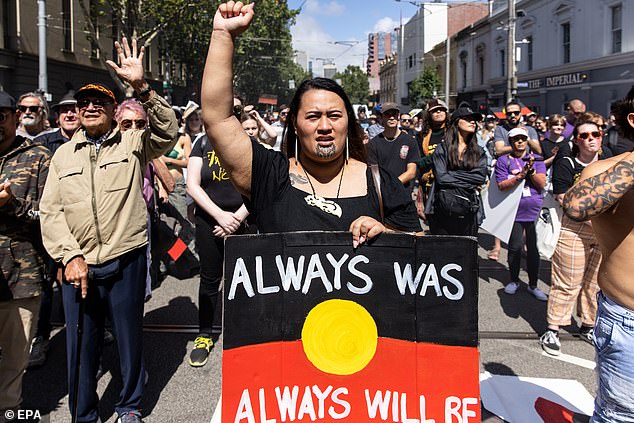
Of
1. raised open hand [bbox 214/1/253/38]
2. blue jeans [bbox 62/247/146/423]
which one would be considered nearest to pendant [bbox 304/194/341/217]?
raised open hand [bbox 214/1/253/38]

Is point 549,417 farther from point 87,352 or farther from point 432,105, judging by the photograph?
point 432,105

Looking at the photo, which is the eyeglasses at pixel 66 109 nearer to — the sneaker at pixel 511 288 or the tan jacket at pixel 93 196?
the tan jacket at pixel 93 196

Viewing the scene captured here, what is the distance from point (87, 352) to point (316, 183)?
73.4 inches

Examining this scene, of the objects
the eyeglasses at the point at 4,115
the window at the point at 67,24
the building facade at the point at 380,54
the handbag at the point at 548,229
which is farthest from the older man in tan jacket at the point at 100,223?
the building facade at the point at 380,54

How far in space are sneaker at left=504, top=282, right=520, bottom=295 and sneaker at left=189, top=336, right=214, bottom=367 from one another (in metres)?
3.49

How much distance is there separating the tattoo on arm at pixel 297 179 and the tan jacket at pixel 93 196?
3.92 ft

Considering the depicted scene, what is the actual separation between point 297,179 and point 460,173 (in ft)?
11.1

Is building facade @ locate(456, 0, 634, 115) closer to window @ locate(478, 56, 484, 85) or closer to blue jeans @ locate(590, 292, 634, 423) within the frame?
window @ locate(478, 56, 484, 85)

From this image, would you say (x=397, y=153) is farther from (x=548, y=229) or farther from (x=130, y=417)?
(x=130, y=417)

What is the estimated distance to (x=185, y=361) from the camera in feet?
14.1

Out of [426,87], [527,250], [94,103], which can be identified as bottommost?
[527,250]

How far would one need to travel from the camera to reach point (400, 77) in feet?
218

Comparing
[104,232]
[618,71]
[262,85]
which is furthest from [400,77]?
[104,232]
